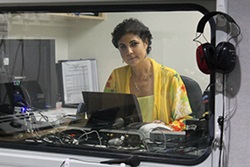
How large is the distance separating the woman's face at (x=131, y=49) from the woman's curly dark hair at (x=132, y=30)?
0.6 inches

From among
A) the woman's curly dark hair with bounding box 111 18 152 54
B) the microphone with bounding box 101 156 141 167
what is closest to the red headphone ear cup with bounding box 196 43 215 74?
the woman's curly dark hair with bounding box 111 18 152 54

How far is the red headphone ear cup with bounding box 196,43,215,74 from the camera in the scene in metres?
1.46

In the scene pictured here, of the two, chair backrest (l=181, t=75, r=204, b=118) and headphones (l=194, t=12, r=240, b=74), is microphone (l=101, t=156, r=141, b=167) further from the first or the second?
headphones (l=194, t=12, r=240, b=74)

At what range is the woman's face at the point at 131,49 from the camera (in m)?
1.73

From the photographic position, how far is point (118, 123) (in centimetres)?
177

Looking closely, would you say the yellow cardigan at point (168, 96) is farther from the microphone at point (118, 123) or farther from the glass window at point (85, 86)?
the microphone at point (118, 123)

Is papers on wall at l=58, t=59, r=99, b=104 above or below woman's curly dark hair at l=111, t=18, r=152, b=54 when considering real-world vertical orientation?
below

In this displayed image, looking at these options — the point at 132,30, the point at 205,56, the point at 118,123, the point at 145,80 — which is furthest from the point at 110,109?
the point at 205,56

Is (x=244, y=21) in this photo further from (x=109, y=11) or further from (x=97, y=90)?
(x=97, y=90)

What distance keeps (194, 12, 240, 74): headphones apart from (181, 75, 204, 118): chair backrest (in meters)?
0.14

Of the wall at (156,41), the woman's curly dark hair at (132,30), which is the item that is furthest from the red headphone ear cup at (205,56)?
the woman's curly dark hair at (132,30)

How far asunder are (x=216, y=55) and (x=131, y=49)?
438 millimetres

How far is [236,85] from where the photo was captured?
148 cm

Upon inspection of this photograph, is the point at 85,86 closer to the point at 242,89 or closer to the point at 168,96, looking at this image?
the point at 168,96
